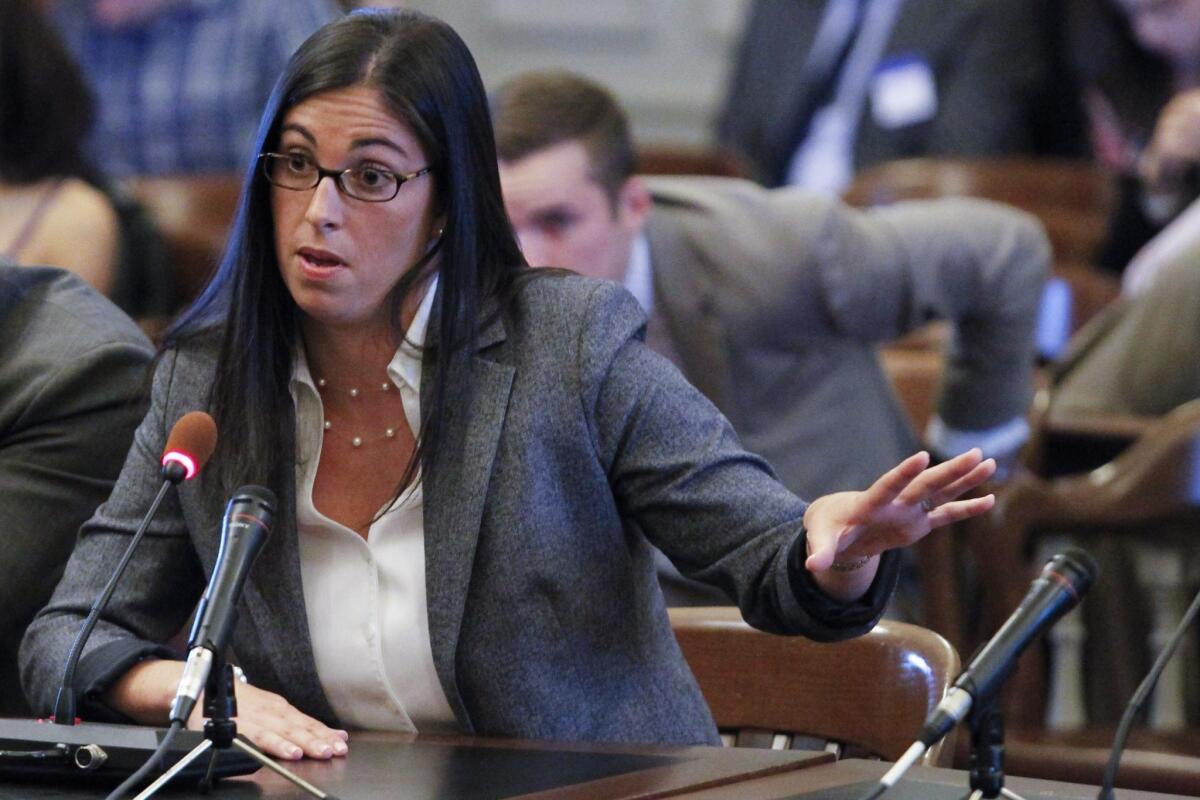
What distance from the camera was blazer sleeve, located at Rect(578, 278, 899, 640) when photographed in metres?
1.63

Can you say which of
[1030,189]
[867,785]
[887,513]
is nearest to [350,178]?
[887,513]

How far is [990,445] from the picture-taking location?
337cm

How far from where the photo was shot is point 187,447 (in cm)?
147

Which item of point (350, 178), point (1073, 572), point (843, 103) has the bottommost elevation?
point (843, 103)

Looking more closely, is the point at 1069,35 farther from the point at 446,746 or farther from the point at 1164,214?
the point at 446,746

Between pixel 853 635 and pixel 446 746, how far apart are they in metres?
0.34

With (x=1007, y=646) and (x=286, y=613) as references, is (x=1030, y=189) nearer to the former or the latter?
(x=286, y=613)

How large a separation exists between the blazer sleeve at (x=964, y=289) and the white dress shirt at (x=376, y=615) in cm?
155

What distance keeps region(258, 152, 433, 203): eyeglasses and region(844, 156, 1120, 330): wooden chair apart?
10.1ft

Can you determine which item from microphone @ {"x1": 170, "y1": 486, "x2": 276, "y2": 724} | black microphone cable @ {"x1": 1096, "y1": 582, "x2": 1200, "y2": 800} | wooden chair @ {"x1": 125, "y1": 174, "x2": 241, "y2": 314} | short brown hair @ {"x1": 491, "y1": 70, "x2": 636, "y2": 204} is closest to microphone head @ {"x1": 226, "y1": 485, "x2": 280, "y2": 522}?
microphone @ {"x1": 170, "y1": 486, "x2": 276, "y2": 724}

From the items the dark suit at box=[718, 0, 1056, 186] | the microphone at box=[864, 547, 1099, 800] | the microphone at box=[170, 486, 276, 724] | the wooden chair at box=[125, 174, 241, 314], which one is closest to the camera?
the microphone at box=[864, 547, 1099, 800]

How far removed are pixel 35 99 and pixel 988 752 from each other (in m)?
2.36

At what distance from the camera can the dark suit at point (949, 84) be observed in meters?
5.25

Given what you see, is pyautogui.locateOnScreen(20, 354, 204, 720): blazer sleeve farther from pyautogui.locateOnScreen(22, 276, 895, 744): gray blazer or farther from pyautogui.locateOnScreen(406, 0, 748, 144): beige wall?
pyautogui.locateOnScreen(406, 0, 748, 144): beige wall
